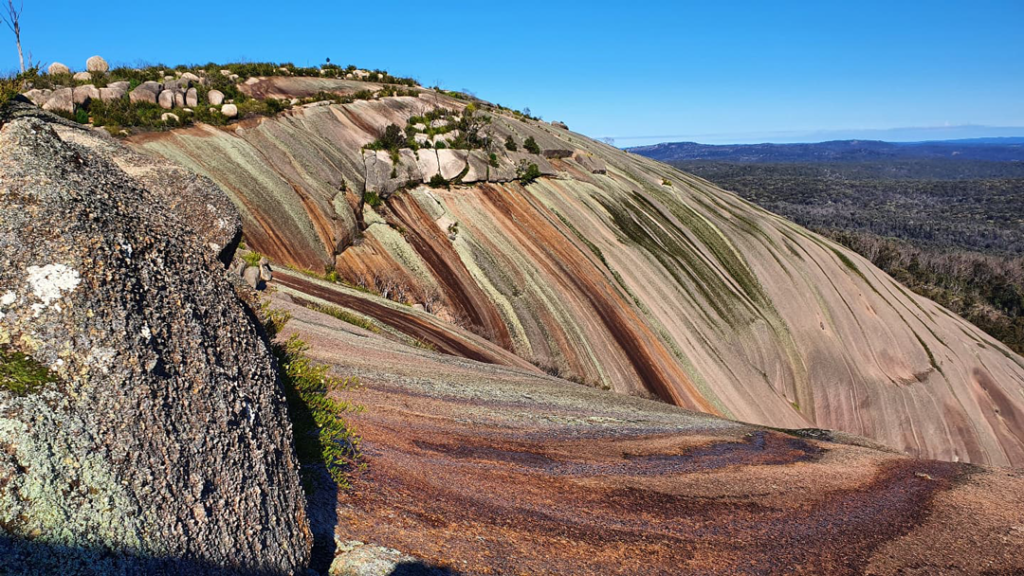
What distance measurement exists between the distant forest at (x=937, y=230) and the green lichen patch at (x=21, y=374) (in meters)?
60.1

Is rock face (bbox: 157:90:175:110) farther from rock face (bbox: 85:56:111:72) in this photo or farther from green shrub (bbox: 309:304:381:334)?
Answer: green shrub (bbox: 309:304:381:334)

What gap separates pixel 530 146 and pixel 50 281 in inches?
1269

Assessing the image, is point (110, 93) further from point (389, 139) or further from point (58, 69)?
point (389, 139)

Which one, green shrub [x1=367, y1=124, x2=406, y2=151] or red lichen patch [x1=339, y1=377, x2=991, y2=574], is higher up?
green shrub [x1=367, y1=124, x2=406, y2=151]

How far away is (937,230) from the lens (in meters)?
105

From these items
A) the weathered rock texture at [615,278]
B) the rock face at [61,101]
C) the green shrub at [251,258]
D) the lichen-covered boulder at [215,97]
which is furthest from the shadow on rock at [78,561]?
the lichen-covered boulder at [215,97]

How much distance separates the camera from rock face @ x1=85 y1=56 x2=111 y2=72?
27219mm

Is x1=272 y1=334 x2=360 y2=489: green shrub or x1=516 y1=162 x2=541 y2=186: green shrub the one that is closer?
x1=272 y1=334 x2=360 y2=489: green shrub

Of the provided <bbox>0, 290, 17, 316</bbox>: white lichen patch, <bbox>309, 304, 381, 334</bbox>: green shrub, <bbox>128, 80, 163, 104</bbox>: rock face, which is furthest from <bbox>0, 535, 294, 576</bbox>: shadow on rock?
<bbox>128, 80, 163, 104</bbox>: rock face

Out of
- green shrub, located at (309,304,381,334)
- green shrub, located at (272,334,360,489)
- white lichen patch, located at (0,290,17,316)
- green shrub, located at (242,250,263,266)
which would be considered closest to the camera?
white lichen patch, located at (0,290,17,316)

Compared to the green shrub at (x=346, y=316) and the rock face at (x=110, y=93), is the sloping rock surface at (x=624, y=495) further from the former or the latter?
the rock face at (x=110, y=93)

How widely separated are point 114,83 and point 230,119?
4549 mm

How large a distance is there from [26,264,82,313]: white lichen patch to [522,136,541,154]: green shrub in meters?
31.7

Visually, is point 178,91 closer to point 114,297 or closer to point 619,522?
point 114,297
